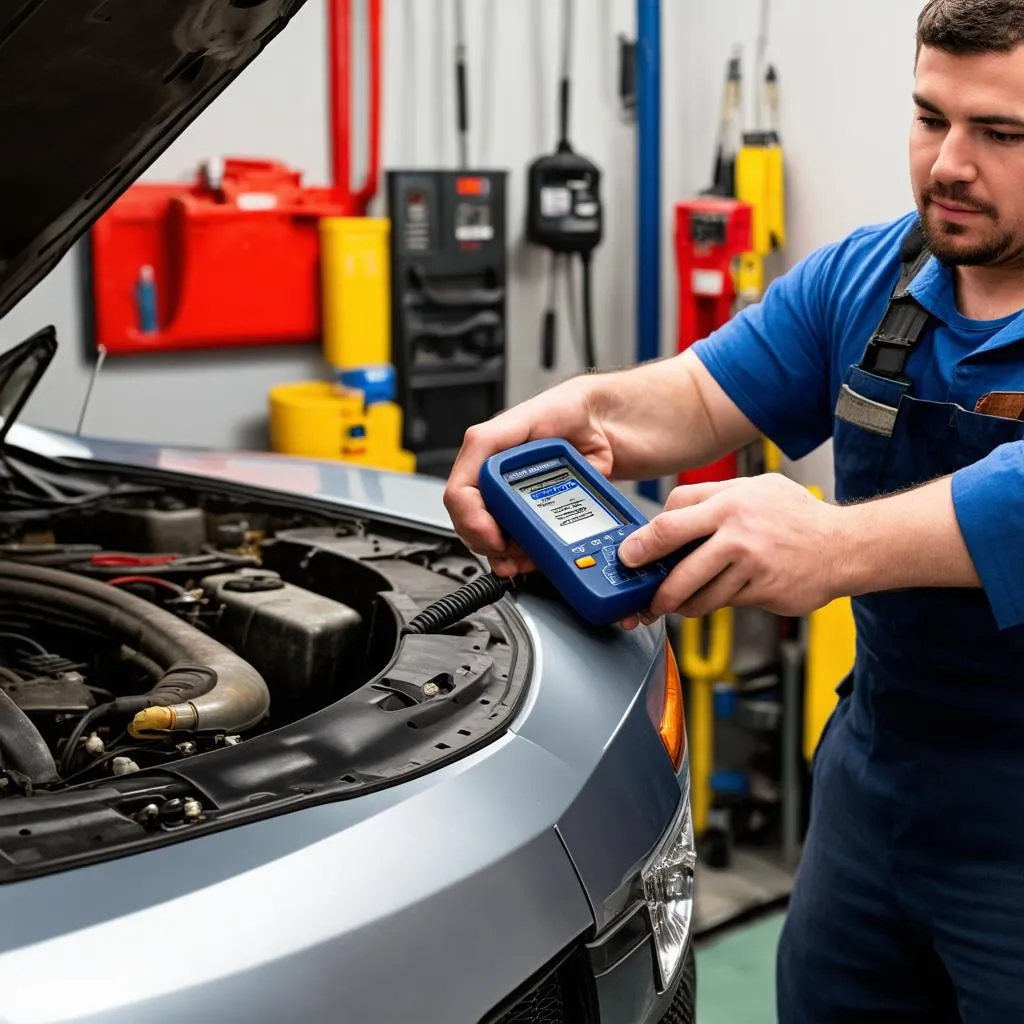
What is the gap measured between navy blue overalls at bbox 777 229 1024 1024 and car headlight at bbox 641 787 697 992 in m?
0.24

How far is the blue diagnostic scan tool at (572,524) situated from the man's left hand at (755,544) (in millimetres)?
38

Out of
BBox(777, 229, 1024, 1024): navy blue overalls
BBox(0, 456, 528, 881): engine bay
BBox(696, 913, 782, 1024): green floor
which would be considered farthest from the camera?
BBox(696, 913, 782, 1024): green floor

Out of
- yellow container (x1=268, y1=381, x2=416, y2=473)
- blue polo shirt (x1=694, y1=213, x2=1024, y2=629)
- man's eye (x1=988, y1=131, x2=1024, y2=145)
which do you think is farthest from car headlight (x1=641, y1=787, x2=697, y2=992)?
yellow container (x1=268, y1=381, x2=416, y2=473)

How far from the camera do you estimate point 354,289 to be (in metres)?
2.83

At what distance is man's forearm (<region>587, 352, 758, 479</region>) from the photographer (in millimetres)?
1508

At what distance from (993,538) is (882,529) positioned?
0.31 feet

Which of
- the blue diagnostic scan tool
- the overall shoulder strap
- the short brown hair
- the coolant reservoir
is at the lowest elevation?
the coolant reservoir

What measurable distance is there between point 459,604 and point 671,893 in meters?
0.35

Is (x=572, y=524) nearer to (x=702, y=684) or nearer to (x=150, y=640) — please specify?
(x=150, y=640)

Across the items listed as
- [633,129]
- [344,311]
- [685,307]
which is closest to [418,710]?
[344,311]

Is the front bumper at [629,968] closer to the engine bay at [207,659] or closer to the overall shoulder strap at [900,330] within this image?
the engine bay at [207,659]

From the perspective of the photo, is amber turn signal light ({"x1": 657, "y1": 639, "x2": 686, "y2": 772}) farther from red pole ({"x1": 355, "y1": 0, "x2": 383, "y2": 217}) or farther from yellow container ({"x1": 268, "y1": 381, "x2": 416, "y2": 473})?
red pole ({"x1": 355, "y1": 0, "x2": 383, "y2": 217})

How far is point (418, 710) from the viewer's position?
44.4 inches

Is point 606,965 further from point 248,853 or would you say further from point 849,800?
point 849,800
